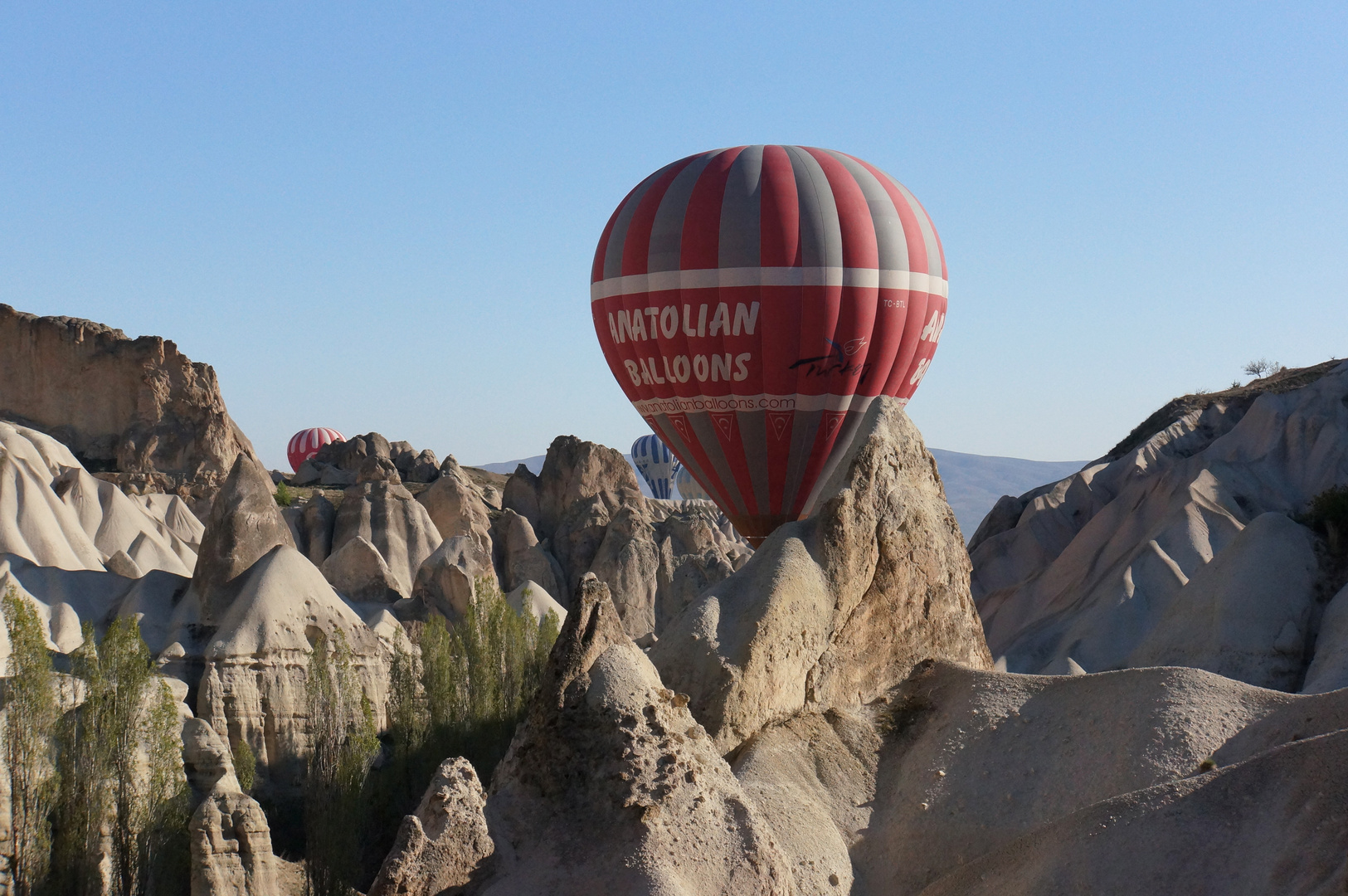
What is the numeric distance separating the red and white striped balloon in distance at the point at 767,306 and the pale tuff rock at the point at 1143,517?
528cm

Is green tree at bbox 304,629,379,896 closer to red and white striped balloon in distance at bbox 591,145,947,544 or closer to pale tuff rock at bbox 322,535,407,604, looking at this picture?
red and white striped balloon in distance at bbox 591,145,947,544

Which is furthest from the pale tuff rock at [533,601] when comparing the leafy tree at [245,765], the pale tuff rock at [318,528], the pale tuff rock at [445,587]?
the pale tuff rock at [318,528]

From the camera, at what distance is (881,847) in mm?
9781

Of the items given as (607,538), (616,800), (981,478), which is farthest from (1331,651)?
(981,478)

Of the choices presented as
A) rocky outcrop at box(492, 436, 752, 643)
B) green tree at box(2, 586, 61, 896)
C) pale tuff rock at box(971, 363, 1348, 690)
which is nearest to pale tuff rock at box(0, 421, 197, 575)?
rocky outcrop at box(492, 436, 752, 643)

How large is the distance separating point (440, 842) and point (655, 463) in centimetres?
6705

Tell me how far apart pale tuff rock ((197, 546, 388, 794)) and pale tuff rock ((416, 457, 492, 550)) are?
21.5 metres

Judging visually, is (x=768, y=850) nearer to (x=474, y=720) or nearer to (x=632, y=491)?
(x=474, y=720)

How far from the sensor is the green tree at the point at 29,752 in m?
16.2

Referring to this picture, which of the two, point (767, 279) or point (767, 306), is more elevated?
point (767, 279)

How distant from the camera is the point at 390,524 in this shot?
4366cm

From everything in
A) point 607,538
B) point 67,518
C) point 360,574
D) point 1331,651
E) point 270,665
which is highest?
point 67,518

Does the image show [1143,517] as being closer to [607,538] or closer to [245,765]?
[607,538]

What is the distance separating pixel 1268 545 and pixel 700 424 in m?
9.51
